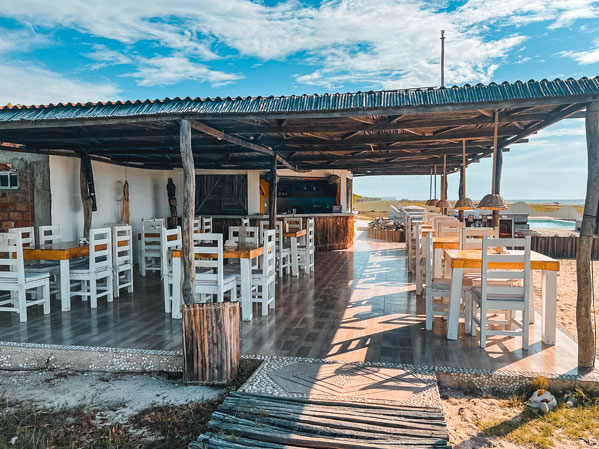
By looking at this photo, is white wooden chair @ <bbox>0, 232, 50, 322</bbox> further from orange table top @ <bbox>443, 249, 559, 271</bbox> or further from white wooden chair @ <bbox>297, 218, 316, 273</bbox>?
orange table top @ <bbox>443, 249, 559, 271</bbox>

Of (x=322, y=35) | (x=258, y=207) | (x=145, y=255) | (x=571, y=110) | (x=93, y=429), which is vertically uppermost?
(x=322, y=35)

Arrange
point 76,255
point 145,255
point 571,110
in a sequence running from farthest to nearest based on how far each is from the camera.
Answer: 1. point 145,255
2. point 76,255
3. point 571,110

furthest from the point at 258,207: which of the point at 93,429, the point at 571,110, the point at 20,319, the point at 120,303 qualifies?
the point at 93,429

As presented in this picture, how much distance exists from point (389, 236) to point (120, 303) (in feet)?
35.3

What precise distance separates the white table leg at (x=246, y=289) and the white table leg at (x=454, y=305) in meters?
2.24

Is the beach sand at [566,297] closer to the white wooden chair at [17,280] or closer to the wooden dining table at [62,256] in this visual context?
the wooden dining table at [62,256]

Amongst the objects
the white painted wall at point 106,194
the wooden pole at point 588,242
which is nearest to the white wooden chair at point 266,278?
the wooden pole at point 588,242

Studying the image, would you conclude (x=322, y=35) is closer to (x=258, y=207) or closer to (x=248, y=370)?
(x=258, y=207)

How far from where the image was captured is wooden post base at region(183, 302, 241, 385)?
323 cm

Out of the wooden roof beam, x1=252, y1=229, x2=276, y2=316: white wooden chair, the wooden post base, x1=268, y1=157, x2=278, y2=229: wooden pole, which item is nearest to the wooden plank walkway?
the wooden post base

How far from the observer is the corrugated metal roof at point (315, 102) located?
3.65 m

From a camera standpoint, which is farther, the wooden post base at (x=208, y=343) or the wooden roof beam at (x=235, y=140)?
the wooden roof beam at (x=235, y=140)

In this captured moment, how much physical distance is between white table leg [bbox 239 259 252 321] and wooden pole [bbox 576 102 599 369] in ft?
10.8

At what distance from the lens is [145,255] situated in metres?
7.66
